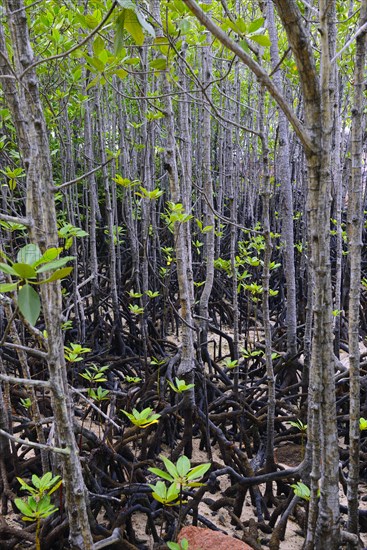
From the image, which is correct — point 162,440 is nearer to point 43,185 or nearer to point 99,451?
point 99,451

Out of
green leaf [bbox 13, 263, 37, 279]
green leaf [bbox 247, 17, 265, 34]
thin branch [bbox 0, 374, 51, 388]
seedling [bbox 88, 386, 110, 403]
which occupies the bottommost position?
seedling [bbox 88, 386, 110, 403]

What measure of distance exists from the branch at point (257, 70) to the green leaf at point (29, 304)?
0.51 m

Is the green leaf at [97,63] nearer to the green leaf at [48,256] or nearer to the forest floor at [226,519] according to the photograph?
the green leaf at [48,256]

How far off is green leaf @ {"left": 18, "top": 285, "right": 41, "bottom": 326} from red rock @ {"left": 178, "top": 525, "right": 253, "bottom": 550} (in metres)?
0.96

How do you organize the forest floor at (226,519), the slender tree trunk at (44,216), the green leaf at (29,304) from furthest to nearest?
the forest floor at (226,519) < the slender tree trunk at (44,216) < the green leaf at (29,304)

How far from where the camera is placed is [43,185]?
48.5 inches

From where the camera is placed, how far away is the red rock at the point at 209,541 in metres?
1.42

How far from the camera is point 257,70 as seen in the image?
94 cm

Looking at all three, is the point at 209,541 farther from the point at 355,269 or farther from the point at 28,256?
the point at 28,256

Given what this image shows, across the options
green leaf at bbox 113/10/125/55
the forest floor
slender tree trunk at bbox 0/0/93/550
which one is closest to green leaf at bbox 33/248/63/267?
slender tree trunk at bbox 0/0/93/550

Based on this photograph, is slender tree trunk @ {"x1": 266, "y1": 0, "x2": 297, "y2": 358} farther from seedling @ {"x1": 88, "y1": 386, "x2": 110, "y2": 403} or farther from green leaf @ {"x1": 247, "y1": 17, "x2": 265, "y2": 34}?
green leaf @ {"x1": 247, "y1": 17, "x2": 265, "y2": 34}

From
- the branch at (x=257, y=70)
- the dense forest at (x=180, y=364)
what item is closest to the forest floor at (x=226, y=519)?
the dense forest at (x=180, y=364)

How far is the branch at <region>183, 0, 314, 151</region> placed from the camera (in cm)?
83

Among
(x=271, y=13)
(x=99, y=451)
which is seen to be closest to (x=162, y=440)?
(x=99, y=451)
